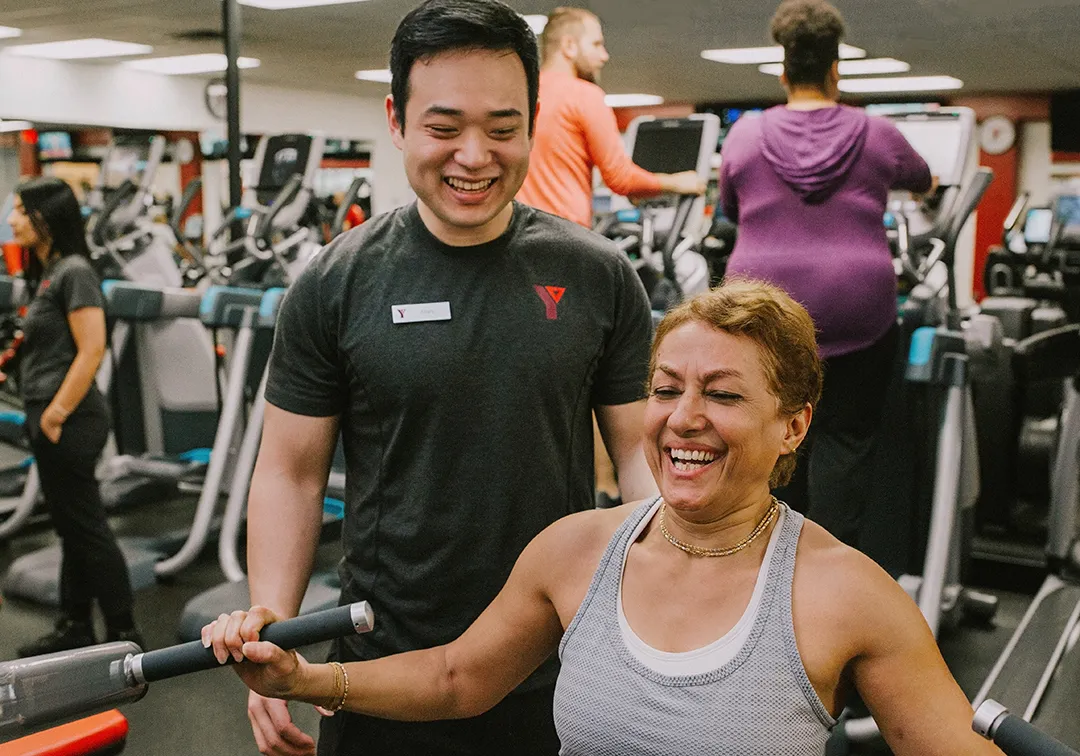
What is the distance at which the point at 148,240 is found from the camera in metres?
7.43

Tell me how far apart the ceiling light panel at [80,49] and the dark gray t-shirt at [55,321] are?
26.1 ft

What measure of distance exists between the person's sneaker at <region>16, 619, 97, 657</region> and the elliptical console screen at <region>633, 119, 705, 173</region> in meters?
3.07

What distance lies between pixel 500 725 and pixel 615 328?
55 cm

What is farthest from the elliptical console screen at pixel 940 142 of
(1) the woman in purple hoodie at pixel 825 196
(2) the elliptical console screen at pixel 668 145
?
(2) the elliptical console screen at pixel 668 145

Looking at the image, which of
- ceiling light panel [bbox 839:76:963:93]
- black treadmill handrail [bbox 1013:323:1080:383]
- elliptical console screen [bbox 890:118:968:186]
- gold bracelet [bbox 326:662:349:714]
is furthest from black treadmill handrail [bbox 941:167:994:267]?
ceiling light panel [bbox 839:76:963:93]

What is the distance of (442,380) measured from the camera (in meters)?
1.39

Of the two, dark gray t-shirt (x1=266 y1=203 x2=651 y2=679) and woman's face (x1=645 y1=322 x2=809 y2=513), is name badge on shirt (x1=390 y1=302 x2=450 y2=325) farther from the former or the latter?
woman's face (x1=645 y1=322 x2=809 y2=513)

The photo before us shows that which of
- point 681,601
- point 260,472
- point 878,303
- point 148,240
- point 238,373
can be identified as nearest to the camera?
point 681,601

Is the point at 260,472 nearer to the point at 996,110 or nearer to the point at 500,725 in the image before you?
the point at 500,725

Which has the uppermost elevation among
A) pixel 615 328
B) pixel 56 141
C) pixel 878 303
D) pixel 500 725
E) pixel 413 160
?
pixel 413 160

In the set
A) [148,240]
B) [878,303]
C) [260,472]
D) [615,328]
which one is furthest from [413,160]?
[148,240]

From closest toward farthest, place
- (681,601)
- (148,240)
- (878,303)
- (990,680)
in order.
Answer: (681,601)
(878,303)
(990,680)
(148,240)

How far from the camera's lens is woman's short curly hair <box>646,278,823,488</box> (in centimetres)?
126

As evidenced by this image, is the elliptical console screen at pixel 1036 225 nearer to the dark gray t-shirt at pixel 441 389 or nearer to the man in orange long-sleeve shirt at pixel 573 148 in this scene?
the man in orange long-sleeve shirt at pixel 573 148
